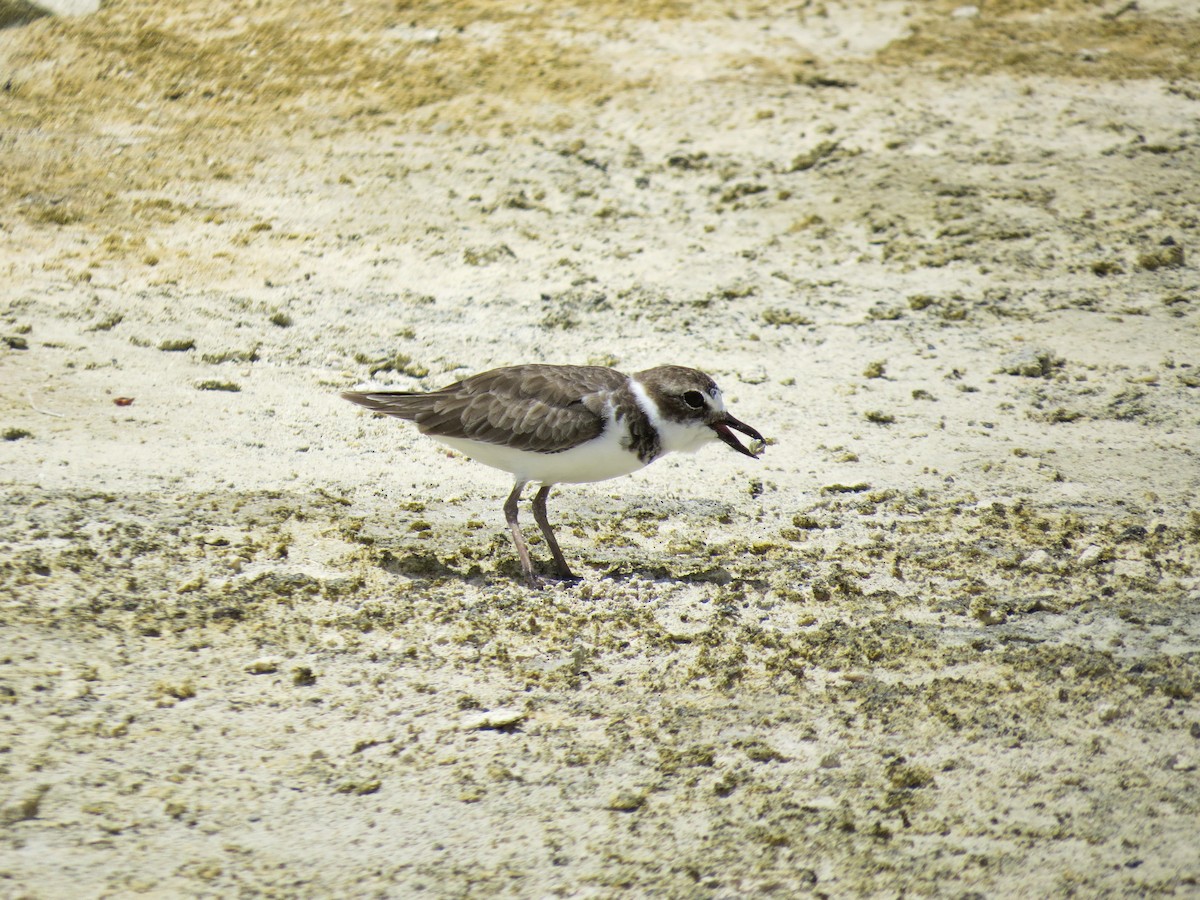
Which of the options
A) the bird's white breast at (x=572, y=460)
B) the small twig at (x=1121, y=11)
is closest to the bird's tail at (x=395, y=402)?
the bird's white breast at (x=572, y=460)

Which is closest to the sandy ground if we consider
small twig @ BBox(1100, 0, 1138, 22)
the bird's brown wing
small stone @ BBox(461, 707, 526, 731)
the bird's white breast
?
small stone @ BBox(461, 707, 526, 731)

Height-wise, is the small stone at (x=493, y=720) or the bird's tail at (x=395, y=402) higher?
the bird's tail at (x=395, y=402)

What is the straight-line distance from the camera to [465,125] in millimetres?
10094

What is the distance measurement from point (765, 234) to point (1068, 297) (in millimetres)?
2056

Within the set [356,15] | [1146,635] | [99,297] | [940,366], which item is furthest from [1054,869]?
[356,15]

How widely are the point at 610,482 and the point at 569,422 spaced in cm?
127

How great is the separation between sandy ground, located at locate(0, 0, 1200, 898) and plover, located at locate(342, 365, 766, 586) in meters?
0.47

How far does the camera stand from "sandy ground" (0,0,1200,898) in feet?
14.0

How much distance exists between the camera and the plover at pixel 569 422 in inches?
223

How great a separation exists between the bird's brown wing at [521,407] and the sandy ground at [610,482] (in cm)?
57

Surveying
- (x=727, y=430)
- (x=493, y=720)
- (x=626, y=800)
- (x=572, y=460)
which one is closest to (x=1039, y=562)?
(x=727, y=430)

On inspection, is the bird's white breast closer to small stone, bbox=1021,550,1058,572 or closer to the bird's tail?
the bird's tail

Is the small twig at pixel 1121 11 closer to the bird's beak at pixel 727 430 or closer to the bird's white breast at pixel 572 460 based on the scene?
the bird's beak at pixel 727 430

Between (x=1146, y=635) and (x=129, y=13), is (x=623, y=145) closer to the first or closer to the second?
(x=129, y=13)
